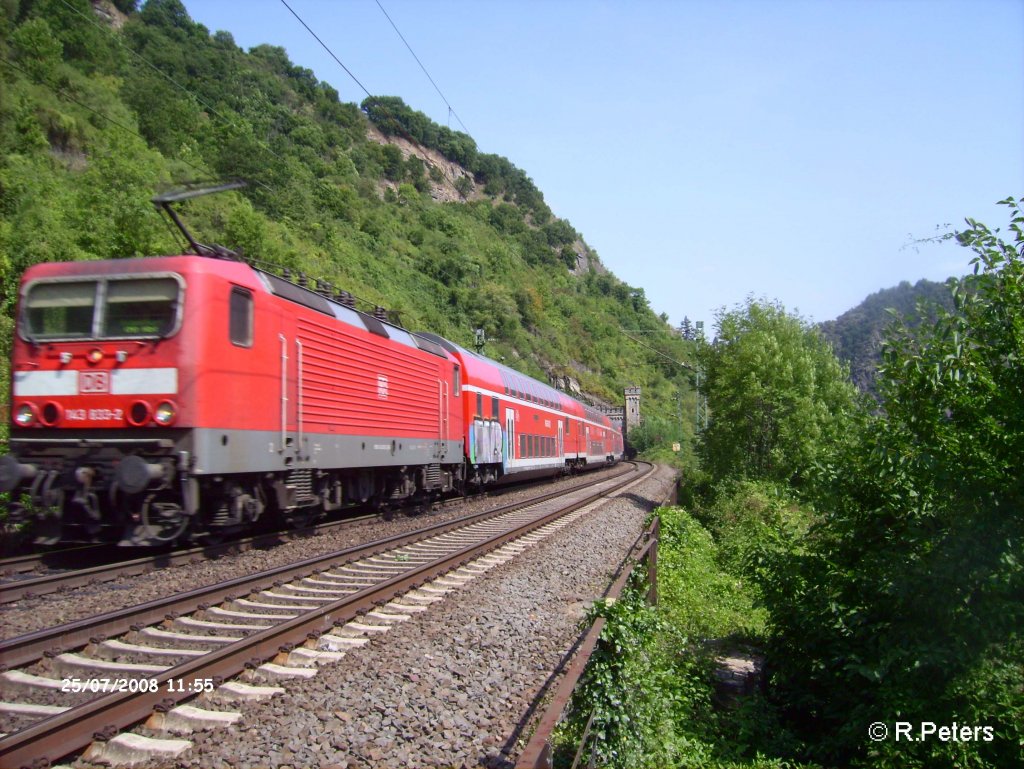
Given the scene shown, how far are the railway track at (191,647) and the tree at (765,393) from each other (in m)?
15.0

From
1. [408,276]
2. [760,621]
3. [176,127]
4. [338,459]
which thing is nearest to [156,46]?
[176,127]

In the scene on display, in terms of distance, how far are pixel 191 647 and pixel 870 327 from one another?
70541 mm

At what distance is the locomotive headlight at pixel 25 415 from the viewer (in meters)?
8.92

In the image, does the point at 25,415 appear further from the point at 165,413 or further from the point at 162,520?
the point at 162,520

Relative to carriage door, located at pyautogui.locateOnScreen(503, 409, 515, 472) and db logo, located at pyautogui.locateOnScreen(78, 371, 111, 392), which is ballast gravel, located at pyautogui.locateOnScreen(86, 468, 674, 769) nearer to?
db logo, located at pyautogui.locateOnScreen(78, 371, 111, 392)

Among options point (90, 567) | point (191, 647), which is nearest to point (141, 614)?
point (191, 647)

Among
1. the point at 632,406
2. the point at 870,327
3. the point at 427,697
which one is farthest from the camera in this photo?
the point at 632,406

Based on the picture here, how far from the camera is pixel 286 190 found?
158 ft

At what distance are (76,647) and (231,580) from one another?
211 centimetres

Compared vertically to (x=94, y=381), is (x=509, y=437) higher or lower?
lower

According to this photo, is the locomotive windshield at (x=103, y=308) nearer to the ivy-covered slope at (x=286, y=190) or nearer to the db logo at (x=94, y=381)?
the db logo at (x=94, y=381)

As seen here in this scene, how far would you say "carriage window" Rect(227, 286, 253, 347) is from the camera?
9.25m

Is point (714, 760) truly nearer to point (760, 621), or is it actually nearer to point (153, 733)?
point (153, 733)

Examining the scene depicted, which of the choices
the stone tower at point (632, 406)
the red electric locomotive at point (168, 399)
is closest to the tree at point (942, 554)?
the red electric locomotive at point (168, 399)
